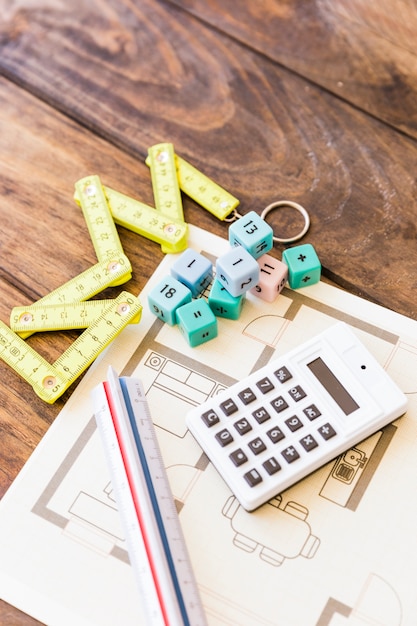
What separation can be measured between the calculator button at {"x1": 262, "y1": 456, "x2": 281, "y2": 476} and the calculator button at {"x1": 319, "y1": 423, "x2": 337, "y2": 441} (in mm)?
66

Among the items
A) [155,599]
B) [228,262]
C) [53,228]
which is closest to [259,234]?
[228,262]

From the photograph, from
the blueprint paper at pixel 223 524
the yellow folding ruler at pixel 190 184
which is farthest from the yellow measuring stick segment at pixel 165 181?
the blueprint paper at pixel 223 524

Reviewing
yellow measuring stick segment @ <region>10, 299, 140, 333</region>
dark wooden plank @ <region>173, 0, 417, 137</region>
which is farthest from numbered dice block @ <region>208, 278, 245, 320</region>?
dark wooden plank @ <region>173, 0, 417, 137</region>

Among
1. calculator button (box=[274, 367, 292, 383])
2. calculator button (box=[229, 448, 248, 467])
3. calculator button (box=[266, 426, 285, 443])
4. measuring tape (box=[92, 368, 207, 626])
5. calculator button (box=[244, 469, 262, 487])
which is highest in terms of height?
calculator button (box=[274, 367, 292, 383])

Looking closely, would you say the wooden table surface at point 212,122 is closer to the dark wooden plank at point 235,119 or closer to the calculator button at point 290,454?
the dark wooden plank at point 235,119

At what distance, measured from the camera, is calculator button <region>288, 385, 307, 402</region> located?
852 mm

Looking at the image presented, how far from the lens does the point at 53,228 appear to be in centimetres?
100

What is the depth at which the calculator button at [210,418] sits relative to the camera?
839mm

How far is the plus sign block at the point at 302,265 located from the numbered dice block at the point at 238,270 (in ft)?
0.19

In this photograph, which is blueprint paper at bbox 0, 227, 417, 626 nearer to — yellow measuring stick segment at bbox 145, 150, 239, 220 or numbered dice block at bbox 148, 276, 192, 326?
numbered dice block at bbox 148, 276, 192, 326

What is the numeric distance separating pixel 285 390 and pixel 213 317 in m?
0.14

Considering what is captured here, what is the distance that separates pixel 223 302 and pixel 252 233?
10 cm

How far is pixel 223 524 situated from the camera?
32.2 inches

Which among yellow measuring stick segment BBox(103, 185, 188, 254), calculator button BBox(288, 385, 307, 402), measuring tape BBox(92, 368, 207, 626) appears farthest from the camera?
yellow measuring stick segment BBox(103, 185, 188, 254)
